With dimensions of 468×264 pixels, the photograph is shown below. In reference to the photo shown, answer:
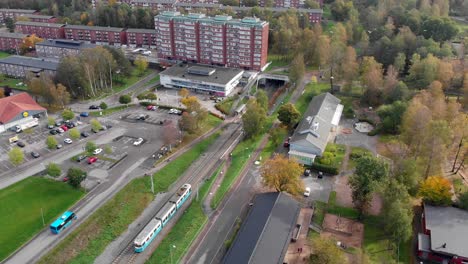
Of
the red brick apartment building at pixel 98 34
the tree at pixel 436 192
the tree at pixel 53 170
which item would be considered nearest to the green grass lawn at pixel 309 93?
the tree at pixel 436 192

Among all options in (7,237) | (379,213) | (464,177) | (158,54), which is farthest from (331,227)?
(158,54)

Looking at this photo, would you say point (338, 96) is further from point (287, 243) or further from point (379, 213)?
point (287, 243)


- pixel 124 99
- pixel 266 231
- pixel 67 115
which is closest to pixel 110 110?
pixel 124 99

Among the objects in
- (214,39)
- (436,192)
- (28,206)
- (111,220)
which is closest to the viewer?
(436,192)

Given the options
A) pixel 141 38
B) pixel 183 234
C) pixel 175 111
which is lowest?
pixel 183 234

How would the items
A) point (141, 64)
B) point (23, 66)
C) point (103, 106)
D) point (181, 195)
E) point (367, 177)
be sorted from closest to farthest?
point (367, 177)
point (181, 195)
point (103, 106)
point (23, 66)
point (141, 64)

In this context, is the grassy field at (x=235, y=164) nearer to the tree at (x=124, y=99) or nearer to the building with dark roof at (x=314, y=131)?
the building with dark roof at (x=314, y=131)

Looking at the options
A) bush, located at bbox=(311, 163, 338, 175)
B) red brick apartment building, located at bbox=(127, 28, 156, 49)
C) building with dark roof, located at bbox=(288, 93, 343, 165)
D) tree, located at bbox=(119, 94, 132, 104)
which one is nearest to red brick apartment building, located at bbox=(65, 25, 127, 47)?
red brick apartment building, located at bbox=(127, 28, 156, 49)

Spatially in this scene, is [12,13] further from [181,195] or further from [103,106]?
[181,195]
